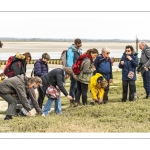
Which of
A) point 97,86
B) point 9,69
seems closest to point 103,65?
point 97,86

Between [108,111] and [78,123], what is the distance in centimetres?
144

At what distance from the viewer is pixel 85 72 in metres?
11.4

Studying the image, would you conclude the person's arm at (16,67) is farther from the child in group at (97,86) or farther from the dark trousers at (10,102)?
the child in group at (97,86)

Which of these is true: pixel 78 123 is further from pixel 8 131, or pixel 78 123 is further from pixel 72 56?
pixel 72 56

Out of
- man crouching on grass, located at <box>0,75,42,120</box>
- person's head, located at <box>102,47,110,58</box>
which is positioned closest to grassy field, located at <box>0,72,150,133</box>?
man crouching on grass, located at <box>0,75,42,120</box>

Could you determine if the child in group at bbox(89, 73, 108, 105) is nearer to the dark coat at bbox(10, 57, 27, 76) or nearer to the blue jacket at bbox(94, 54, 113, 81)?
the blue jacket at bbox(94, 54, 113, 81)

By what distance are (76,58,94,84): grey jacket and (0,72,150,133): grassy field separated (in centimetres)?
76

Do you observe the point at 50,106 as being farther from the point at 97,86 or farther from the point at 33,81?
the point at 97,86

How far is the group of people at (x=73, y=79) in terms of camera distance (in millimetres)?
9750

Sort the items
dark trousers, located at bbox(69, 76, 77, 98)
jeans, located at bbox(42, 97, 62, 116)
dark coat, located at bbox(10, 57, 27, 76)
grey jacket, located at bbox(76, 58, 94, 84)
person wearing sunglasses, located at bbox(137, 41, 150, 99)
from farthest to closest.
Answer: person wearing sunglasses, located at bbox(137, 41, 150, 99) → dark trousers, located at bbox(69, 76, 77, 98) → grey jacket, located at bbox(76, 58, 94, 84) → dark coat, located at bbox(10, 57, 27, 76) → jeans, located at bbox(42, 97, 62, 116)

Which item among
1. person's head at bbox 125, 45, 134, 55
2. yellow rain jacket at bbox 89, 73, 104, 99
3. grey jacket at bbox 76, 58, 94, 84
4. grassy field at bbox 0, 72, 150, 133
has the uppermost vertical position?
person's head at bbox 125, 45, 134, 55

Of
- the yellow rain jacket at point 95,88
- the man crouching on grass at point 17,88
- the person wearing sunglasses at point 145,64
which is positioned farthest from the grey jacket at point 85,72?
the person wearing sunglasses at point 145,64

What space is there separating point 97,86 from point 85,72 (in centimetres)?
61

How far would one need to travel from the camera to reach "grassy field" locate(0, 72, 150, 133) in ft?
28.3
